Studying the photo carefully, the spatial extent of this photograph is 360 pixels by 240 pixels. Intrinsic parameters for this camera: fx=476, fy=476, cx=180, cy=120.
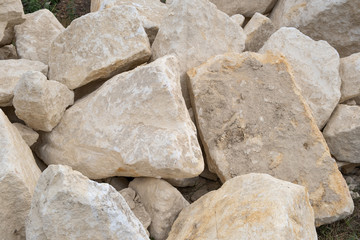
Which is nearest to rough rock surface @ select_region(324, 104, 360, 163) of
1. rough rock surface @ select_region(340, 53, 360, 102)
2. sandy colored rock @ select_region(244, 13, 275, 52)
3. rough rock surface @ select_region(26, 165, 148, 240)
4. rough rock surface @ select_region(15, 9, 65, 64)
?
rough rock surface @ select_region(340, 53, 360, 102)

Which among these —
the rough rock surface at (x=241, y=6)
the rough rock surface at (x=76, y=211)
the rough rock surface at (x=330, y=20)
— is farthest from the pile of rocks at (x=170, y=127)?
the rough rock surface at (x=241, y=6)

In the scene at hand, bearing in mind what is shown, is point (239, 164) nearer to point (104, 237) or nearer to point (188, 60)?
point (188, 60)

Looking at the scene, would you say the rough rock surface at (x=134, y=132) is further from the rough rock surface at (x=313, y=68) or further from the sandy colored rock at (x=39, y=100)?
the rough rock surface at (x=313, y=68)

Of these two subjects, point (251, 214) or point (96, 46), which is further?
point (96, 46)

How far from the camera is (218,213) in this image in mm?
2318

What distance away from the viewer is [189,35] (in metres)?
3.22

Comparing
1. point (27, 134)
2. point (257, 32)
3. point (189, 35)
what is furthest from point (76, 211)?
point (257, 32)

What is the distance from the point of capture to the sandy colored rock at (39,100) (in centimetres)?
257

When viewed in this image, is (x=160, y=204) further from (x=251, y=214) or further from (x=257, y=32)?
(x=257, y=32)

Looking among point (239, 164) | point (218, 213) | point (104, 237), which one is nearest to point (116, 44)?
point (239, 164)

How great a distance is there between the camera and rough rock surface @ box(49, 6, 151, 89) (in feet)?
9.71

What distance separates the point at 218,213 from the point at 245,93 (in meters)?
0.97

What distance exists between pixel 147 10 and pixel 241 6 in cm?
114

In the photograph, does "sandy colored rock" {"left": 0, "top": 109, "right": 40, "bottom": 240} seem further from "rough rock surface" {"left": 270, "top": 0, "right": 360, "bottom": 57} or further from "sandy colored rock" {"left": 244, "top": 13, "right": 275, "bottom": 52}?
"rough rock surface" {"left": 270, "top": 0, "right": 360, "bottom": 57}
